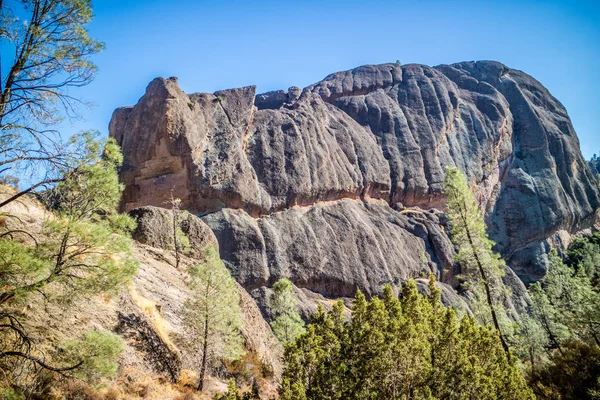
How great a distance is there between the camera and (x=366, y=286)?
48594 millimetres

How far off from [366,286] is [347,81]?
48.3m

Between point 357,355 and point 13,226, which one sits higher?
point 13,226

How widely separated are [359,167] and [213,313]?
50283mm

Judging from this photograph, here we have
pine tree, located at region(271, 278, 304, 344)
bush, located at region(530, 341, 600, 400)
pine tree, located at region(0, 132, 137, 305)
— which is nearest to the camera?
pine tree, located at region(0, 132, 137, 305)

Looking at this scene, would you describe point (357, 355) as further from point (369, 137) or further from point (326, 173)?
point (369, 137)

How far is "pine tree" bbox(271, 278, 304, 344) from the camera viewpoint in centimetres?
3184

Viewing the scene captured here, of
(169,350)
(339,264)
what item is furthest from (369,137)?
(169,350)

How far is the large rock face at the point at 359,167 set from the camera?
5056cm

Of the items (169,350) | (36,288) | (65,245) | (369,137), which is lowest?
(169,350)

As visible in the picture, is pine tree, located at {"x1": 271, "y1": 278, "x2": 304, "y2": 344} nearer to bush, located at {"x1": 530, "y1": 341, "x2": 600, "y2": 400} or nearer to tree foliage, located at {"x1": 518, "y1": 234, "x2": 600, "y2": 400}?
bush, located at {"x1": 530, "y1": 341, "x2": 600, "y2": 400}

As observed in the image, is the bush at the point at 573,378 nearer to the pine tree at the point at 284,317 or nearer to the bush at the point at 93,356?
the pine tree at the point at 284,317

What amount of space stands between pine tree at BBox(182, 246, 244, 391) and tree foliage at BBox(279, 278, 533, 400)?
6.90 meters

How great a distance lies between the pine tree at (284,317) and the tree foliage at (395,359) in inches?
637

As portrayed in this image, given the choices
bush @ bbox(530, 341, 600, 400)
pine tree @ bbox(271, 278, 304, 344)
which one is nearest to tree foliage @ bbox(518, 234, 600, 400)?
bush @ bbox(530, 341, 600, 400)
